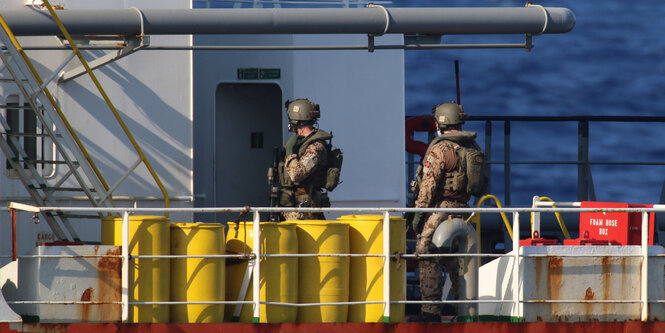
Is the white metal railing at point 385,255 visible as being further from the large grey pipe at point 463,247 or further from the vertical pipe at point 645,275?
the large grey pipe at point 463,247

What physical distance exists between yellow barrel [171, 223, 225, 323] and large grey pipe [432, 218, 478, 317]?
6.82 ft

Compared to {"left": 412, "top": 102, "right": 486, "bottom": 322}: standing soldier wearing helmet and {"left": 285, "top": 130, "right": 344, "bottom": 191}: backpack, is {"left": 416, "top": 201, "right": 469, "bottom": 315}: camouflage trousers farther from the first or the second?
{"left": 285, "top": 130, "right": 344, "bottom": 191}: backpack

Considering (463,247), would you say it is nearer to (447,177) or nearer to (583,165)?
(447,177)

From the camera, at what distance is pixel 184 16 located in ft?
35.4

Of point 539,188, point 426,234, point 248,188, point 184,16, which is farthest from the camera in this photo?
point 539,188

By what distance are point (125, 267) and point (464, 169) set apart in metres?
3.44

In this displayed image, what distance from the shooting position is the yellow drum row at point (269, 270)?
862 cm

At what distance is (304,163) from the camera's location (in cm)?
1041

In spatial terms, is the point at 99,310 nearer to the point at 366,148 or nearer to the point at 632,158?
the point at 366,148

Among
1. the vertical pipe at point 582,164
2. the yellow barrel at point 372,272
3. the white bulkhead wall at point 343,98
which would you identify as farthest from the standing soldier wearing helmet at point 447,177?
the vertical pipe at point 582,164

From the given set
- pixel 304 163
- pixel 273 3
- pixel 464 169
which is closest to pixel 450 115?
pixel 464 169

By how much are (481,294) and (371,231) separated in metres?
1.62

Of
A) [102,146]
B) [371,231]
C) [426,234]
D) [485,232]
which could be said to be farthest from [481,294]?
[485,232]

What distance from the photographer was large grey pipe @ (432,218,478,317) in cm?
944
